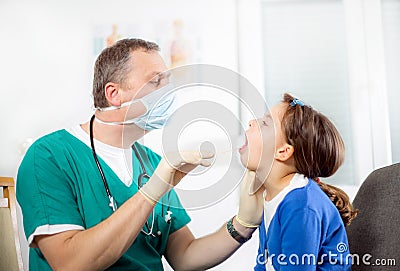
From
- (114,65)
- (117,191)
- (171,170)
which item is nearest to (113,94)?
(114,65)

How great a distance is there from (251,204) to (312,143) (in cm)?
22

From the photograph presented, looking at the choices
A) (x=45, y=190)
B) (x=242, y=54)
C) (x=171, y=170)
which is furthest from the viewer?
(x=242, y=54)

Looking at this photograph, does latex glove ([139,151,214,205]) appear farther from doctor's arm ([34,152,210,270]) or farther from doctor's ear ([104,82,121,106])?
doctor's ear ([104,82,121,106])

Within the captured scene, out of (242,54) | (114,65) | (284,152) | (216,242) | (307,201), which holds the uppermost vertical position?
(242,54)

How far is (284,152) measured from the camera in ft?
4.68

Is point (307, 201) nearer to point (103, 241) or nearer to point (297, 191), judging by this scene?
point (297, 191)

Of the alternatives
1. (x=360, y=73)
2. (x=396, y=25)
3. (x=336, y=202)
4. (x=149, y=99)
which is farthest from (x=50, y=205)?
(x=396, y=25)

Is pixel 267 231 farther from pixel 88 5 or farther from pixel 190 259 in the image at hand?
pixel 88 5

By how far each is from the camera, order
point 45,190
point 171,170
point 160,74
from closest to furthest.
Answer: point 171,170, point 45,190, point 160,74

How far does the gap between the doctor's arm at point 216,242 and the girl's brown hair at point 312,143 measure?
0.13 meters

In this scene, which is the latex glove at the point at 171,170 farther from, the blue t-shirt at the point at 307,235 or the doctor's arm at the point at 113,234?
the blue t-shirt at the point at 307,235

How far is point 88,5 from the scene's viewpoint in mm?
2928

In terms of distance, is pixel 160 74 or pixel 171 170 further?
pixel 160 74

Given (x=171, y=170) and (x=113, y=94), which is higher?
(x=113, y=94)
